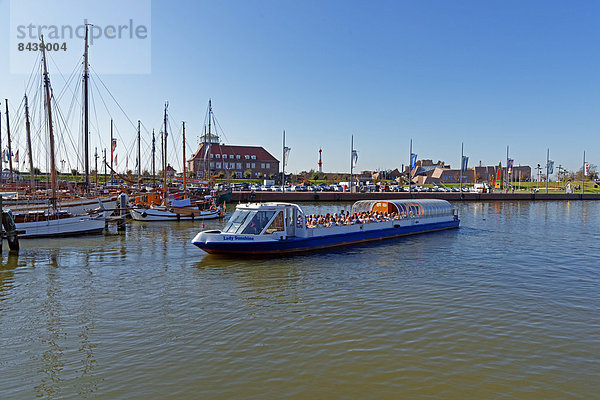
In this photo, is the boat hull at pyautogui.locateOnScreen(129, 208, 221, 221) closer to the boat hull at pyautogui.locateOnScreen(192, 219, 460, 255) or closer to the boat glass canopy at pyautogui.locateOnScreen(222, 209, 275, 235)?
the boat hull at pyautogui.locateOnScreen(192, 219, 460, 255)

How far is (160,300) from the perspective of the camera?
1516cm

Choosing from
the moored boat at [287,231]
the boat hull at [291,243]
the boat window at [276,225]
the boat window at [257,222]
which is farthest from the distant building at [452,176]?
the boat window at [257,222]

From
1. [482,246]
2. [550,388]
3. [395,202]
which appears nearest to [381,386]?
[550,388]

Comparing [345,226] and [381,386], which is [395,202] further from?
[381,386]

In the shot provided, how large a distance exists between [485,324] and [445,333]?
173 centimetres

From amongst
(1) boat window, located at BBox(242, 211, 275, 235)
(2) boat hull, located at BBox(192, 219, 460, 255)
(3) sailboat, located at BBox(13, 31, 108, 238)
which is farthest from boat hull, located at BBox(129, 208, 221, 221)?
(1) boat window, located at BBox(242, 211, 275, 235)

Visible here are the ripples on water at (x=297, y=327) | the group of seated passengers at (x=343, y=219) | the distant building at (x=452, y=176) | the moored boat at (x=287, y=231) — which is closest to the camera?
the ripples on water at (x=297, y=327)

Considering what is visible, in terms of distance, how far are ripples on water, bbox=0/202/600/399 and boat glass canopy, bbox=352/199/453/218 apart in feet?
39.8

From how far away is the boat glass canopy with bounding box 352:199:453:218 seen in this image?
115 feet

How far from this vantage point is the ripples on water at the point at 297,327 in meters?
9.21

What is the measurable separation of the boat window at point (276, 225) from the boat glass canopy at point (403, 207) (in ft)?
39.3

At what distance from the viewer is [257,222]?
929 inches

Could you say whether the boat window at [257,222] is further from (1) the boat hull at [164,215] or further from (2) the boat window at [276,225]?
(1) the boat hull at [164,215]

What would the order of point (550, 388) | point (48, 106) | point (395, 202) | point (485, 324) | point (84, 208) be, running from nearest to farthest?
point (550, 388) → point (485, 324) → point (48, 106) → point (395, 202) → point (84, 208)
